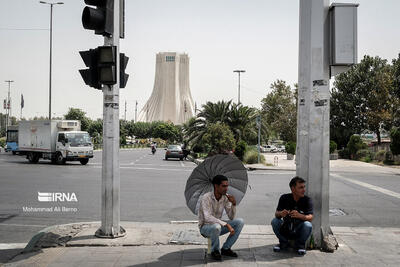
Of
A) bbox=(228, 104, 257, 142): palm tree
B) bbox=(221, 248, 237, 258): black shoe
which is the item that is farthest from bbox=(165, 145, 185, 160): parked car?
bbox=(221, 248, 237, 258): black shoe

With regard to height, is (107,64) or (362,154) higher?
(107,64)

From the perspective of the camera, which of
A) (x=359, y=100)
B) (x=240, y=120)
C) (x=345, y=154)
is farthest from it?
(x=359, y=100)

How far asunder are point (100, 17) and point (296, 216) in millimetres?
4231

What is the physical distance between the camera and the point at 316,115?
639 cm

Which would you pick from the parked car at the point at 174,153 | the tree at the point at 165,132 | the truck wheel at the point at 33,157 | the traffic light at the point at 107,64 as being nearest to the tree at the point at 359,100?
the parked car at the point at 174,153

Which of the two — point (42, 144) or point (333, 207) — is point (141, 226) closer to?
point (333, 207)

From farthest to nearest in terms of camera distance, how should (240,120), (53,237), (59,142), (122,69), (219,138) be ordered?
(240,120) → (219,138) → (59,142) → (122,69) → (53,237)

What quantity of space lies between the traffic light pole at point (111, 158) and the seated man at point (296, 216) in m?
2.65

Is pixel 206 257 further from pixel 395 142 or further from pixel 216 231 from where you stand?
pixel 395 142

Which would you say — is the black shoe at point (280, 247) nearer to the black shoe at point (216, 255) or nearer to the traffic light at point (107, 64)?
the black shoe at point (216, 255)

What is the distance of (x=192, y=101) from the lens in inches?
6422

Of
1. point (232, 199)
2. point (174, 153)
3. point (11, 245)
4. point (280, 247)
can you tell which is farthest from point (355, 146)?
point (11, 245)


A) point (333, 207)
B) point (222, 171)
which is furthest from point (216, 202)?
point (333, 207)

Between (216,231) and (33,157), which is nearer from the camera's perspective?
(216,231)
